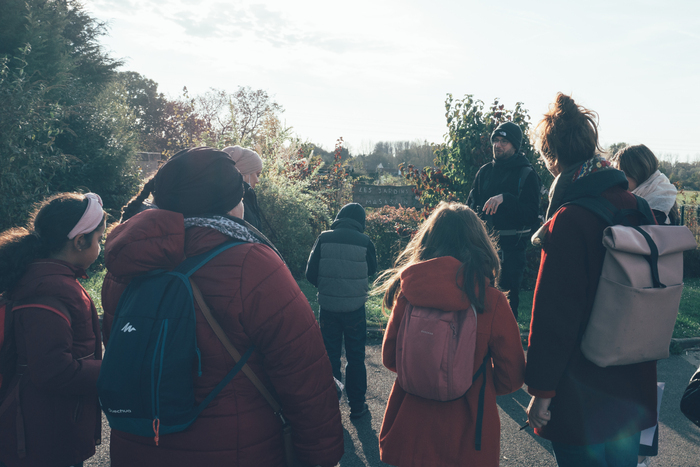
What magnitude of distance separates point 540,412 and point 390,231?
8286mm

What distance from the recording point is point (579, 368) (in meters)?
1.78

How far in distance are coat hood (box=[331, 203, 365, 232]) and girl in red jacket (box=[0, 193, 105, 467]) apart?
2.27m

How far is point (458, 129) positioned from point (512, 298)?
3.85 m

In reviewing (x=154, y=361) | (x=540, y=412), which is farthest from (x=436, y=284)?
(x=154, y=361)

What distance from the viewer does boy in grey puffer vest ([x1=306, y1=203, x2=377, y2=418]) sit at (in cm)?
386

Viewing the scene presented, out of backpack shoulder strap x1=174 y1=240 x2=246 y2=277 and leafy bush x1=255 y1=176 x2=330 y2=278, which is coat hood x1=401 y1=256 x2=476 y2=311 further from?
leafy bush x1=255 y1=176 x2=330 y2=278

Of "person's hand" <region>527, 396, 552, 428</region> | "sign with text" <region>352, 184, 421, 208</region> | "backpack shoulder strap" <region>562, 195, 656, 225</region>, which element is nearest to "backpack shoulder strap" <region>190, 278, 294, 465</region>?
"person's hand" <region>527, 396, 552, 428</region>

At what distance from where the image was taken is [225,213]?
5.14ft

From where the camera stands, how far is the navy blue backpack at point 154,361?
1.31 m

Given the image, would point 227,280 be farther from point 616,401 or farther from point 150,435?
point 616,401

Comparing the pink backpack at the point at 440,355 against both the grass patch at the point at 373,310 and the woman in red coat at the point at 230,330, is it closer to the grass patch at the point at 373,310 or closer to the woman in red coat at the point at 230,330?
the woman in red coat at the point at 230,330

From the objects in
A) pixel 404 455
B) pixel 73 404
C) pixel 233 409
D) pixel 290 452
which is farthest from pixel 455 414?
pixel 73 404


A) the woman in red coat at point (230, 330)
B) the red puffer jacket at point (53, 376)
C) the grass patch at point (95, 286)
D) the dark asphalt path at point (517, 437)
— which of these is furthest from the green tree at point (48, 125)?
the woman in red coat at point (230, 330)

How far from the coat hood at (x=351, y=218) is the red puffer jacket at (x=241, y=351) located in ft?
8.28
